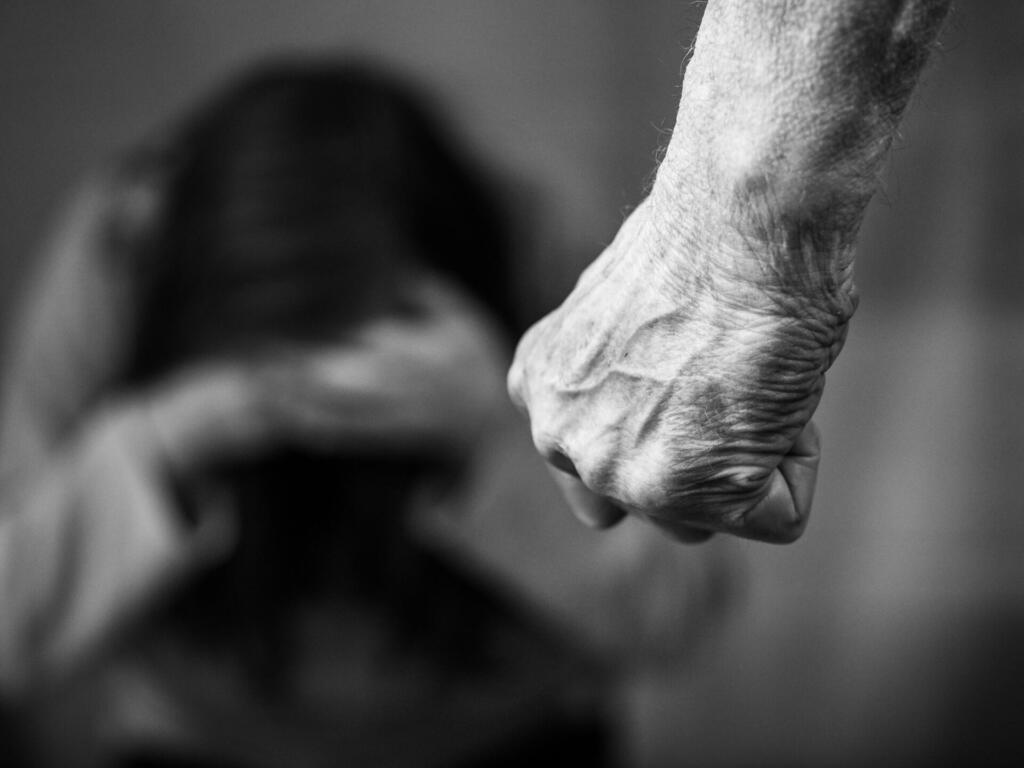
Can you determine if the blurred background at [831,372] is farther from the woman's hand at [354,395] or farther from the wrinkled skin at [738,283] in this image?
the wrinkled skin at [738,283]

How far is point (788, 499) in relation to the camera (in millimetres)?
358

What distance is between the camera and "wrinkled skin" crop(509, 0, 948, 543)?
30 centimetres

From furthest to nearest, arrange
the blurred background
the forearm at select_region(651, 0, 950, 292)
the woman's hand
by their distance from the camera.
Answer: the blurred background, the woman's hand, the forearm at select_region(651, 0, 950, 292)

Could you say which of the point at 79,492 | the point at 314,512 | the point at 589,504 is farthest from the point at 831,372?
the point at 589,504

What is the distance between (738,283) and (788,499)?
0.08 metres

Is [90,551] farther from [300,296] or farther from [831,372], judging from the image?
[831,372]

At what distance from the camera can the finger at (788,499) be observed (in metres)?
0.35

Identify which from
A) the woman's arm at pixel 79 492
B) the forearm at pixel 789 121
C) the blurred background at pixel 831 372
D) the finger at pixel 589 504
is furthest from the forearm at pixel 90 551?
the blurred background at pixel 831 372

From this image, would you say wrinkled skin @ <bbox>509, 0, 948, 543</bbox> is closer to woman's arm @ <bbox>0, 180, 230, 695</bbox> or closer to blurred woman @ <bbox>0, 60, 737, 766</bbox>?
blurred woman @ <bbox>0, 60, 737, 766</bbox>

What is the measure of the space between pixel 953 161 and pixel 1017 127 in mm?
97

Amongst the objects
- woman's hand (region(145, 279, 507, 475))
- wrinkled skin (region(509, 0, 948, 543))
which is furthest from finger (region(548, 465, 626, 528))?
woman's hand (region(145, 279, 507, 475))

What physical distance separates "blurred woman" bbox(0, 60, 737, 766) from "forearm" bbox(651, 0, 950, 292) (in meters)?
0.57

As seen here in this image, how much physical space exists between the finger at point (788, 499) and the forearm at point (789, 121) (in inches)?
2.6

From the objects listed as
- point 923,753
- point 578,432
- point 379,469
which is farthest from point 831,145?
point 923,753
